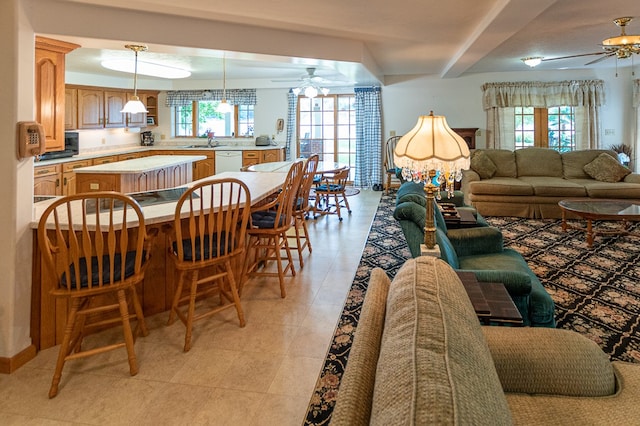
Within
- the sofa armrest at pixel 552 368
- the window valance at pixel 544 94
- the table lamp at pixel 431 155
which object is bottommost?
the sofa armrest at pixel 552 368

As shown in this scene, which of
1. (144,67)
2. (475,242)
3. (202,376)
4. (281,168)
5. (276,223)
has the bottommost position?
(202,376)

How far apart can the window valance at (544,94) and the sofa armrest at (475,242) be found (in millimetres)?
6018

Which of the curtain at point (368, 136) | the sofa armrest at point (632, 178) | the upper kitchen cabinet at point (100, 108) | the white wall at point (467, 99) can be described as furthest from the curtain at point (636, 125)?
the upper kitchen cabinet at point (100, 108)

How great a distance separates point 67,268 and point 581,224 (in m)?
6.07

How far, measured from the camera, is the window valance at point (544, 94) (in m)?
7.99

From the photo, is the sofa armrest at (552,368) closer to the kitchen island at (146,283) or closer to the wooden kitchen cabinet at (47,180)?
the kitchen island at (146,283)

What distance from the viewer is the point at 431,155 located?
2.10 metres

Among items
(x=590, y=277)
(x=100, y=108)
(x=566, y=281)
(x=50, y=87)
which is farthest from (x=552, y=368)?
(x=100, y=108)

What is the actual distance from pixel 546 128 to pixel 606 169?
7.36 feet

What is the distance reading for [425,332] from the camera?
3.11ft

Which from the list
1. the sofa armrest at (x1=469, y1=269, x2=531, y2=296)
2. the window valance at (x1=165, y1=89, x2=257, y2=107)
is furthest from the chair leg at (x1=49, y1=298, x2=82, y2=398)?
the window valance at (x1=165, y1=89, x2=257, y2=107)

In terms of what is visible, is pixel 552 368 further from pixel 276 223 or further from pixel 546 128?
pixel 546 128

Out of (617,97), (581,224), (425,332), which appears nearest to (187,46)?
(425,332)

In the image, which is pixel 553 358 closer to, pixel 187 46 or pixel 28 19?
pixel 28 19
